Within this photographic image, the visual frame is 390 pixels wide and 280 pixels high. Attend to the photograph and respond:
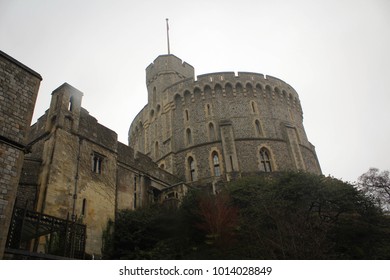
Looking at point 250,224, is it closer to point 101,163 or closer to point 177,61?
point 101,163

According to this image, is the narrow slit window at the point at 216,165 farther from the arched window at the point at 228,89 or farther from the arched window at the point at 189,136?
the arched window at the point at 228,89

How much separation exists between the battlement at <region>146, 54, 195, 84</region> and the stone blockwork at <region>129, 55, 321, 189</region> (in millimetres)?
163

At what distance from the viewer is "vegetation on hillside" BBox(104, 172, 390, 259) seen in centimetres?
1465

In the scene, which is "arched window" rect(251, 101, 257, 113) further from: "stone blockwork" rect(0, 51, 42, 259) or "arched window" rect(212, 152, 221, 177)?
"stone blockwork" rect(0, 51, 42, 259)

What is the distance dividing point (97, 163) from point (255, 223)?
935cm

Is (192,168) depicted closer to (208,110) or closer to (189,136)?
(189,136)

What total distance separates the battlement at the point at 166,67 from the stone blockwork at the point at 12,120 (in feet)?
74.1

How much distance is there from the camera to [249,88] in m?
30.0

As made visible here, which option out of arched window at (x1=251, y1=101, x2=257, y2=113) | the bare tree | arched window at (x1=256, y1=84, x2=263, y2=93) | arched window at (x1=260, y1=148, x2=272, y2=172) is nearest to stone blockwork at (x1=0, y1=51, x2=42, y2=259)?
arched window at (x1=260, y1=148, x2=272, y2=172)

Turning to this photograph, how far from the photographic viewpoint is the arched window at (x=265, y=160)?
26.1 meters

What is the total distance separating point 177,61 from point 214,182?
1614 cm

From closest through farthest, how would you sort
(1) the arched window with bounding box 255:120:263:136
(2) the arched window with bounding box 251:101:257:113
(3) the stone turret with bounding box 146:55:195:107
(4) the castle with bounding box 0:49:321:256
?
(4) the castle with bounding box 0:49:321:256
(1) the arched window with bounding box 255:120:263:136
(2) the arched window with bounding box 251:101:257:113
(3) the stone turret with bounding box 146:55:195:107

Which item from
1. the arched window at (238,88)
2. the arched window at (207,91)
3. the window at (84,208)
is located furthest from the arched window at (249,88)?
the window at (84,208)
